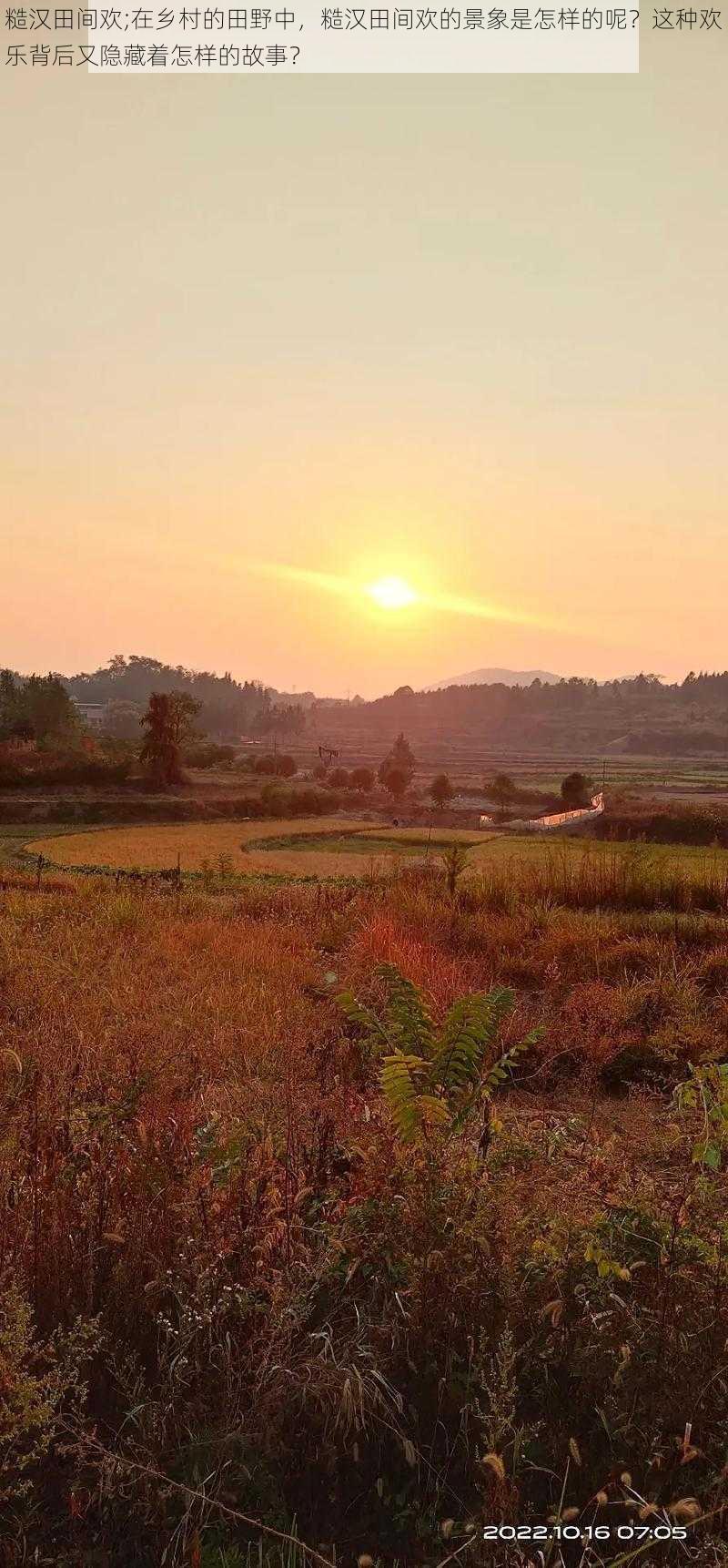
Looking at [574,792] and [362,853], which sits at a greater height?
[574,792]

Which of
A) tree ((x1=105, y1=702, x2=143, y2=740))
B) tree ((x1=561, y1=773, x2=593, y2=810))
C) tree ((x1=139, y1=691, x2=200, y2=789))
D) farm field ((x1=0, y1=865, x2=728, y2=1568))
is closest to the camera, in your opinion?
farm field ((x1=0, y1=865, x2=728, y2=1568))

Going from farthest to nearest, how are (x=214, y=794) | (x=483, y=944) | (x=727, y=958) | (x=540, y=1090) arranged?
1. (x=214, y=794)
2. (x=483, y=944)
3. (x=727, y=958)
4. (x=540, y=1090)

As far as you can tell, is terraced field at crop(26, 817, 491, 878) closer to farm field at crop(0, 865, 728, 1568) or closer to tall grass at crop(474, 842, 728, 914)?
tall grass at crop(474, 842, 728, 914)

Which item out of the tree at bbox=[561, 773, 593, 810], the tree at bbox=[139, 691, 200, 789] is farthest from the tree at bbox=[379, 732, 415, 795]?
the tree at bbox=[139, 691, 200, 789]

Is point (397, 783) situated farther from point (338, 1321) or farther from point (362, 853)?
point (338, 1321)

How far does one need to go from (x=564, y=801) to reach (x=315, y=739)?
102 metres

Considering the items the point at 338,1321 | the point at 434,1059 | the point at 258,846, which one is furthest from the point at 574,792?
the point at 338,1321

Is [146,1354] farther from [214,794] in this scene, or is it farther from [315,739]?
[315,739]

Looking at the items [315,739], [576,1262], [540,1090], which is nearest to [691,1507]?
[576,1262]

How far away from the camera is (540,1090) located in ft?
22.1

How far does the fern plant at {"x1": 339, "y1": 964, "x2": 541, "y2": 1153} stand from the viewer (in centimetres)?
404

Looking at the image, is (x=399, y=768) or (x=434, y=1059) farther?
(x=399, y=768)

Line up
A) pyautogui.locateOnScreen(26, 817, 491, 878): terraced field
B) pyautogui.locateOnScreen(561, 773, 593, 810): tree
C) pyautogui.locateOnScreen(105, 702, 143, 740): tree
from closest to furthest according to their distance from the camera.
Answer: pyautogui.locateOnScreen(26, 817, 491, 878): terraced field, pyautogui.locateOnScreen(561, 773, 593, 810): tree, pyautogui.locateOnScreen(105, 702, 143, 740): tree

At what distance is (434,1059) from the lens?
4.55 metres
